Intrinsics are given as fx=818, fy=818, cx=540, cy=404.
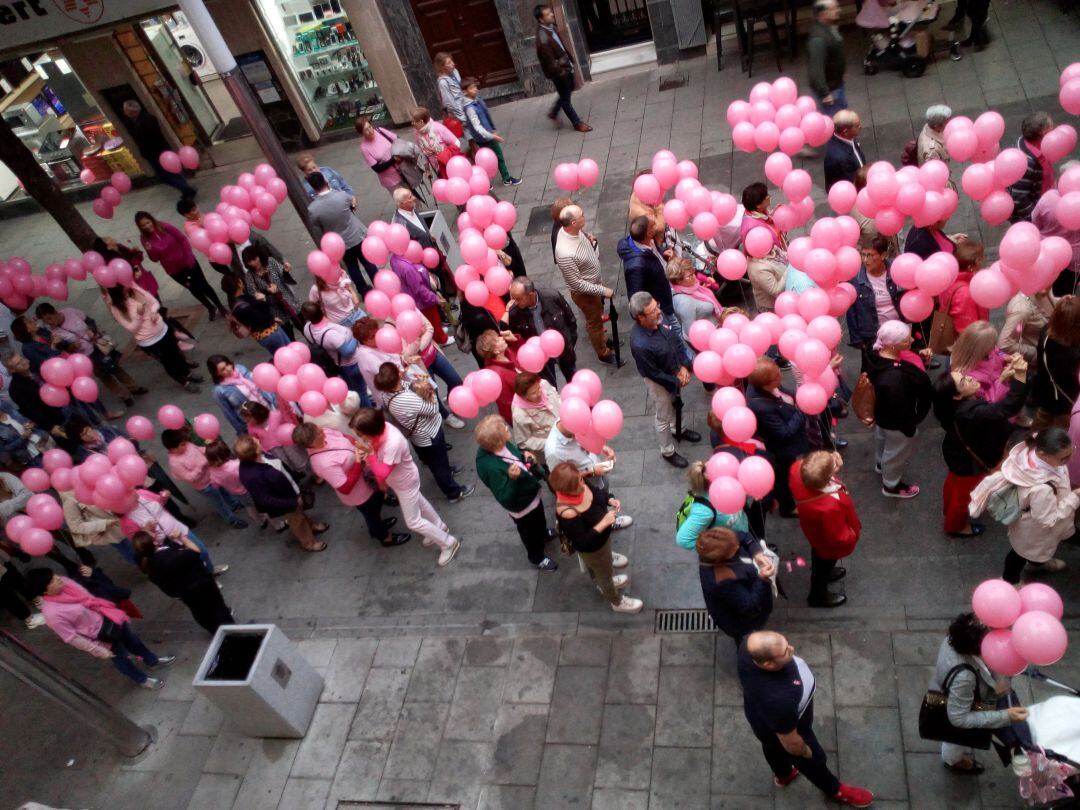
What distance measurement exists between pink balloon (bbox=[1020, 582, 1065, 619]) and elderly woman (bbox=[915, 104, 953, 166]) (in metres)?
4.47

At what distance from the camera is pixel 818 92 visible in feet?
31.1

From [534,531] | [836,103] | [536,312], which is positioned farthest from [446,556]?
[836,103]

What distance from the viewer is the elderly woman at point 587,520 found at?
200 inches

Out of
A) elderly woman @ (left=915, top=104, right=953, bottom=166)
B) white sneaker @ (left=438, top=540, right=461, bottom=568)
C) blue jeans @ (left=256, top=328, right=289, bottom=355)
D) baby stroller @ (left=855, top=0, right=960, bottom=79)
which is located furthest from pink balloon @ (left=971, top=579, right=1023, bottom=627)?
baby stroller @ (left=855, top=0, right=960, bottom=79)

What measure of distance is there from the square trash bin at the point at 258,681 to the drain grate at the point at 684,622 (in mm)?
2610

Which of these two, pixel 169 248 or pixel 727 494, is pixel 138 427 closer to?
pixel 169 248

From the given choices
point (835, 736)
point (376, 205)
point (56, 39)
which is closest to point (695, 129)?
point (376, 205)

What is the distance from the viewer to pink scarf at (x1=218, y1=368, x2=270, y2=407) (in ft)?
23.7

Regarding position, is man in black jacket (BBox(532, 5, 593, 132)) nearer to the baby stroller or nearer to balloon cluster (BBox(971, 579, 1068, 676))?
the baby stroller

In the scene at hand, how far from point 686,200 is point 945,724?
443 cm

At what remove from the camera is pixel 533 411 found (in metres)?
6.04

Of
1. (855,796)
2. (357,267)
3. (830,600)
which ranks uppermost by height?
(357,267)

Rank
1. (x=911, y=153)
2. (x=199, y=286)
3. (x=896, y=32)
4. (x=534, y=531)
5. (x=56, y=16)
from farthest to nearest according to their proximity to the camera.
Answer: (x=896, y=32) → (x=199, y=286) → (x=56, y=16) → (x=911, y=153) → (x=534, y=531)

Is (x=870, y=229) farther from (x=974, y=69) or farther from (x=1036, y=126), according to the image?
(x=974, y=69)
